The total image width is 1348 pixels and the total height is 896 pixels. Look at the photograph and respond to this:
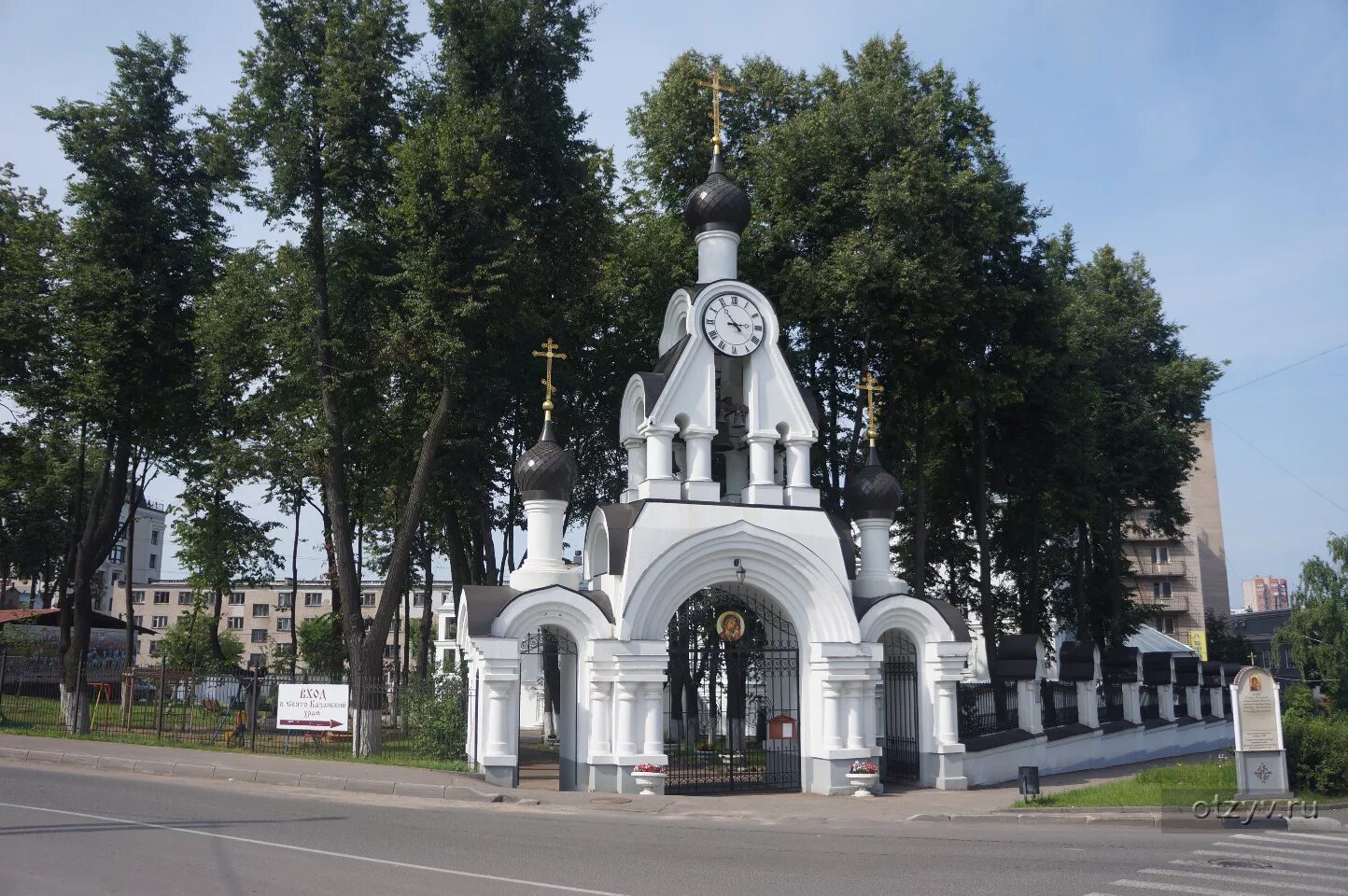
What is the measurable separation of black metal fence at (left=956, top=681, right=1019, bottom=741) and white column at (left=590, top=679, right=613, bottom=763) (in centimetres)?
726

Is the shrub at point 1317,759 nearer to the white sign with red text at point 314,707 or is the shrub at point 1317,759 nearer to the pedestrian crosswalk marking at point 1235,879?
the pedestrian crosswalk marking at point 1235,879

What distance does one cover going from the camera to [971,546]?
1336 inches

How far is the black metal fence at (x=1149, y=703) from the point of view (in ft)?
91.9

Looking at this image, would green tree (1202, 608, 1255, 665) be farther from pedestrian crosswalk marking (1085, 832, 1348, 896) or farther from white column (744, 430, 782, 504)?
pedestrian crosswalk marking (1085, 832, 1348, 896)

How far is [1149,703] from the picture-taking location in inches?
1121

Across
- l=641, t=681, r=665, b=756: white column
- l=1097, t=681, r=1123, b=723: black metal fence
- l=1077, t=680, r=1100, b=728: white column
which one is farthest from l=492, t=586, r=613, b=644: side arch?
l=1097, t=681, r=1123, b=723: black metal fence

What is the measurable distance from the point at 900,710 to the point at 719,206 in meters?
10.5

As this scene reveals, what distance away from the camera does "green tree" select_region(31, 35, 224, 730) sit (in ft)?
83.6

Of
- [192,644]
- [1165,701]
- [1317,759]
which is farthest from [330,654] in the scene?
[1317,759]

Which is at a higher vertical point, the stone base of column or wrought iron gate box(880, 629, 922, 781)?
the stone base of column

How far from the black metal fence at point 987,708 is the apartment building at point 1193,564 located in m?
40.4

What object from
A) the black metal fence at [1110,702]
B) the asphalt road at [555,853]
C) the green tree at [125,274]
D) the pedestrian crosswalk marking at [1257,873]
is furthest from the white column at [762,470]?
the green tree at [125,274]

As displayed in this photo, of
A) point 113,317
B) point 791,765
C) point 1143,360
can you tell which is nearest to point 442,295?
point 113,317

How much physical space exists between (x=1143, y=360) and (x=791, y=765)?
885 inches
